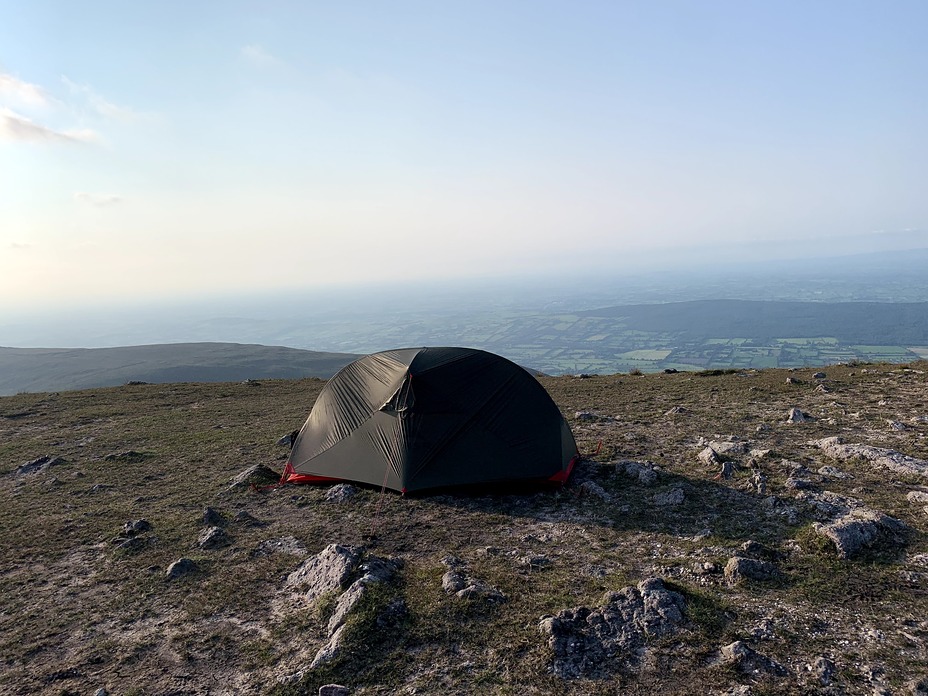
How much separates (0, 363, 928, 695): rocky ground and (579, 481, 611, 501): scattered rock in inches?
6.5

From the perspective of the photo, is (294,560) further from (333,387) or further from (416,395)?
(333,387)

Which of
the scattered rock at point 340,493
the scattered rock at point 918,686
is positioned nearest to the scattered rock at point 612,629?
the scattered rock at point 918,686

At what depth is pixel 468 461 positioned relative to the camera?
11555 millimetres

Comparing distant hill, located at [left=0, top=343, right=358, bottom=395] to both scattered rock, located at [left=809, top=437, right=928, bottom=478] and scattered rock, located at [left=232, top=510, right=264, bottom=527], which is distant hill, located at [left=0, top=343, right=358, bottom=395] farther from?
scattered rock, located at [left=809, top=437, right=928, bottom=478]

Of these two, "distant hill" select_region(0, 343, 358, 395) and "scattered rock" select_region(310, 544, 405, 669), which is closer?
"scattered rock" select_region(310, 544, 405, 669)

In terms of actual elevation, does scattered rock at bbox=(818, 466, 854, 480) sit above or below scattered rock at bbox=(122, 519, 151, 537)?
below

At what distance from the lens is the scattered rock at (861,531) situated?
8.10 m

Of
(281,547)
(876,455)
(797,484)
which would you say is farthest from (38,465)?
(876,455)

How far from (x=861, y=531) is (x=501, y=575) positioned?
6.17 metres

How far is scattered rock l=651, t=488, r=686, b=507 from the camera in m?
10.5

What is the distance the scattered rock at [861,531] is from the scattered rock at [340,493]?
945 cm

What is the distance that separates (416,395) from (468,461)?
6.68 ft

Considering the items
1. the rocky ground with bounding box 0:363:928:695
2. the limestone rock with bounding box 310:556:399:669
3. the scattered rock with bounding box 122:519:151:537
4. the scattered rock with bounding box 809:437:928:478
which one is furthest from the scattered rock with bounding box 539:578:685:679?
the scattered rock with bounding box 122:519:151:537

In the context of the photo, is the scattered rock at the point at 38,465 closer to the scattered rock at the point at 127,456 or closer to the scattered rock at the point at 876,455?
the scattered rock at the point at 127,456
